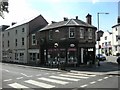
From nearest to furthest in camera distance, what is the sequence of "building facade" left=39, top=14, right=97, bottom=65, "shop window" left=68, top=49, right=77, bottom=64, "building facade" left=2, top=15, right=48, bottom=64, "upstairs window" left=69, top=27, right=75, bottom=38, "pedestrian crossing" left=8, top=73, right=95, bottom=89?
1. "pedestrian crossing" left=8, top=73, right=95, bottom=89
2. "shop window" left=68, top=49, right=77, bottom=64
3. "building facade" left=39, top=14, right=97, bottom=65
4. "upstairs window" left=69, top=27, right=75, bottom=38
5. "building facade" left=2, top=15, right=48, bottom=64

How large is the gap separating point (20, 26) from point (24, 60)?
287 inches

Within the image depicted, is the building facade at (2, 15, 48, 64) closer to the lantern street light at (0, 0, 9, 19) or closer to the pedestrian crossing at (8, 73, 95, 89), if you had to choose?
the pedestrian crossing at (8, 73, 95, 89)

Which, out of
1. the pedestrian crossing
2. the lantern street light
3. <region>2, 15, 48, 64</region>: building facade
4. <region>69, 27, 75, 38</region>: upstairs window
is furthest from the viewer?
<region>2, 15, 48, 64</region>: building facade

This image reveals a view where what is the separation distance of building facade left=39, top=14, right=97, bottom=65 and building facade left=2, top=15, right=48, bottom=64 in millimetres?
7738

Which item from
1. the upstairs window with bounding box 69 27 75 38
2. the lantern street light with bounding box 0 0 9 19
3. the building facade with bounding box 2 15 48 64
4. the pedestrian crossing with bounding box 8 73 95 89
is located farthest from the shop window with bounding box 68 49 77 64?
the lantern street light with bounding box 0 0 9 19

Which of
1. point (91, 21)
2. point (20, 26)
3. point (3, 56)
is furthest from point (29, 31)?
point (3, 56)

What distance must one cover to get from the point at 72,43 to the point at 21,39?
56.3ft

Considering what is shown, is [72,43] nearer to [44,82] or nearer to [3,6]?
[44,82]

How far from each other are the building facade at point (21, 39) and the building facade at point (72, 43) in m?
7.74

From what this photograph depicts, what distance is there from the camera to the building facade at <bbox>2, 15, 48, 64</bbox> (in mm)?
47625

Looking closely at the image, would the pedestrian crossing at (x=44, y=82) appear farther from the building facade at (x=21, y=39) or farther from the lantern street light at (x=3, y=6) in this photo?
the building facade at (x=21, y=39)

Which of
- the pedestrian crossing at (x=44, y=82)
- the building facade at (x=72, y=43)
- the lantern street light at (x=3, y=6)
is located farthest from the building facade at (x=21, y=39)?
the lantern street light at (x=3, y=6)

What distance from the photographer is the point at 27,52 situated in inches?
1875

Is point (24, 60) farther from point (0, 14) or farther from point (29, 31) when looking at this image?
point (0, 14)
